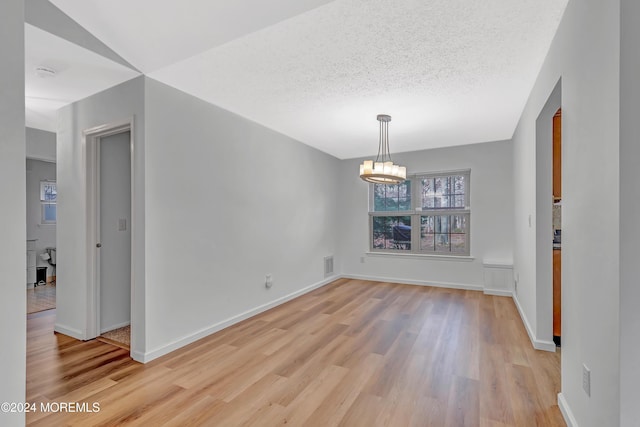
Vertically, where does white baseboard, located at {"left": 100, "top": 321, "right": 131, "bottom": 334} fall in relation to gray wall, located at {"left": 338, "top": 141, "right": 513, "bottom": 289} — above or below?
below

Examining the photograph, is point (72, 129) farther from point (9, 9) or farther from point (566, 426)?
point (566, 426)

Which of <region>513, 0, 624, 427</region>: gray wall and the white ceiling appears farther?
the white ceiling

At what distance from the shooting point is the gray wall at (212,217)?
2.81 meters

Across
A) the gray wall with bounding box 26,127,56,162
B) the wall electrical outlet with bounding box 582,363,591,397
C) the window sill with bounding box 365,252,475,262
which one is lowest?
the wall electrical outlet with bounding box 582,363,591,397

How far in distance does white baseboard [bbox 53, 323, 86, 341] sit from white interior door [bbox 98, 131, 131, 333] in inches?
7.4

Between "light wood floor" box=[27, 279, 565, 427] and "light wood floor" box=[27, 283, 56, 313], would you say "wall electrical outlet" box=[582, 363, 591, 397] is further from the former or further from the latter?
"light wood floor" box=[27, 283, 56, 313]

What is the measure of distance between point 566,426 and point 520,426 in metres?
0.27

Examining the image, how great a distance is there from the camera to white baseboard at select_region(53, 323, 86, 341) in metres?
3.15

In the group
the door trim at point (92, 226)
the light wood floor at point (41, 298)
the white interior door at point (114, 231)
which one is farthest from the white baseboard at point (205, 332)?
the light wood floor at point (41, 298)

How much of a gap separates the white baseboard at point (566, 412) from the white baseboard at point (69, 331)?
13.5 ft

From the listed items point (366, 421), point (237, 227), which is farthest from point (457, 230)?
point (366, 421)

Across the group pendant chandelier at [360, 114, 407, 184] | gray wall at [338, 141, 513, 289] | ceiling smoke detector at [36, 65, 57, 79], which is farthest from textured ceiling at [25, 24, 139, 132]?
gray wall at [338, 141, 513, 289]

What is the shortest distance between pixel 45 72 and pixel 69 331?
2.58 m

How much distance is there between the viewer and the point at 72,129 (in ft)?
10.7
